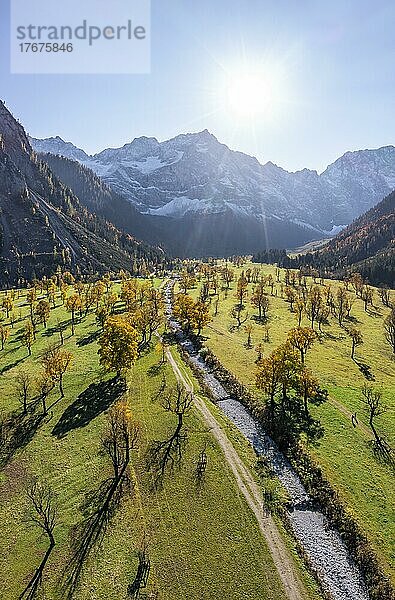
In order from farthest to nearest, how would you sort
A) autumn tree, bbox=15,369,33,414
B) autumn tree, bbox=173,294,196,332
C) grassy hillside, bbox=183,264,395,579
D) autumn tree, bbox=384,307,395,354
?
1. autumn tree, bbox=173,294,196,332
2. autumn tree, bbox=384,307,395,354
3. autumn tree, bbox=15,369,33,414
4. grassy hillside, bbox=183,264,395,579

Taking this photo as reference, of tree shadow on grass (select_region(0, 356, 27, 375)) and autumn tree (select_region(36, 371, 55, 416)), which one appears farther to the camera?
tree shadow on grass (select_region(0, 356, 27, 375))

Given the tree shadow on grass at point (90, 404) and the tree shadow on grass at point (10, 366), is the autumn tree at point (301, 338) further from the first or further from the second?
the tree shadow on grass at point (10, 366)

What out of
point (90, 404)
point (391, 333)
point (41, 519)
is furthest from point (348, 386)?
point (41, 519)

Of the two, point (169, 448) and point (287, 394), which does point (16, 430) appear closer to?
point (169, 448)

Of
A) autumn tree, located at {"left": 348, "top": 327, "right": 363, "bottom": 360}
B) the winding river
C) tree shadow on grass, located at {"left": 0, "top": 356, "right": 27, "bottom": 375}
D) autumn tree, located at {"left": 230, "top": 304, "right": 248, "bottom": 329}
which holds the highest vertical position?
autumn tree, located at {"left": 230, "top": 304, "right": 248, "bottom": 329}

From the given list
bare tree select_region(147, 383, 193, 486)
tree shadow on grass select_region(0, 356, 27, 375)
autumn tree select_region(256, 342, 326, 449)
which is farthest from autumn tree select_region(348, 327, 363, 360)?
tree shadow on grass select_region(0, 356, 27, 375)

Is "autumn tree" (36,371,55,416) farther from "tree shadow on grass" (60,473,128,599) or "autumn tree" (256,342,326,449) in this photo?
"autumn tree" (256,342,326,449)

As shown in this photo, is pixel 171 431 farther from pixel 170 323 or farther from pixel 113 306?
pixel 113 306
